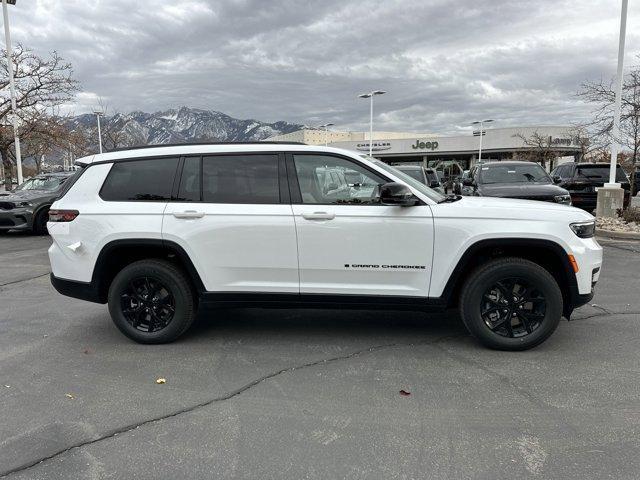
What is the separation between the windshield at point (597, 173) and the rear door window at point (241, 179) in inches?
522

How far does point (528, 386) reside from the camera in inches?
149

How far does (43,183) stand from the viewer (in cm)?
1433

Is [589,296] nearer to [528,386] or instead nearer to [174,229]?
[528,386]

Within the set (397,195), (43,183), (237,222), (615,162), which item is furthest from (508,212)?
(43,183)

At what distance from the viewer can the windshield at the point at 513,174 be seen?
1113 centimetres

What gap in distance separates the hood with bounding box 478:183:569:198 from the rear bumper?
7852 millimetres

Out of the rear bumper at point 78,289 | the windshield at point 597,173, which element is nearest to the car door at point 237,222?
the rear bumper at point 78,289

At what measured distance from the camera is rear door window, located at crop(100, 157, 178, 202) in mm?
4672

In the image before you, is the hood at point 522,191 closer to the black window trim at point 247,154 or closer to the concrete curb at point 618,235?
the concrete curb at point 618,235

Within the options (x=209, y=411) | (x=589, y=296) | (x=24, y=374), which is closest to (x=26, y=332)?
(x=24, y=374)

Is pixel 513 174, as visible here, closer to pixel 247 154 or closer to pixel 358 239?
pixel 358 239

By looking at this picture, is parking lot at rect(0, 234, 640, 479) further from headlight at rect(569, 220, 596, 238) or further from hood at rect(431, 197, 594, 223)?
hood at rect(431, 197, 594, 223)

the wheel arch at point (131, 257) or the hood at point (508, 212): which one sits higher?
the hood at point (508, 212)

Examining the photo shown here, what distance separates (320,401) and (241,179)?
2.11 meters
